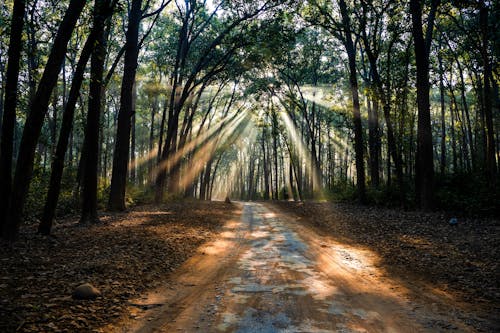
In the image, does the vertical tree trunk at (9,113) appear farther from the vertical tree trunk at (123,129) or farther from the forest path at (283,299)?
the vertical tree trunk at (123,129)

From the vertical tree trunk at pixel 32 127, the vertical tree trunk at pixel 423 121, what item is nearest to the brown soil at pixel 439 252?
the vertical tree trunk at pixel 423 121

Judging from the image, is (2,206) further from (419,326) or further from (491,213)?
(491,213)

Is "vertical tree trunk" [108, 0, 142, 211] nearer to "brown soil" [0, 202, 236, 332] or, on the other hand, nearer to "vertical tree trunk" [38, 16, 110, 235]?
"brown soil" [0, 202, 236, 332]

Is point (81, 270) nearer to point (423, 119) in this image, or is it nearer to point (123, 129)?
point (123, 129)

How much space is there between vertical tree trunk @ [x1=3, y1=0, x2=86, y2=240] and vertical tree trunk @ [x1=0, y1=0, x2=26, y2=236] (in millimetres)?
280

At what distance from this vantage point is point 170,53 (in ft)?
92.0

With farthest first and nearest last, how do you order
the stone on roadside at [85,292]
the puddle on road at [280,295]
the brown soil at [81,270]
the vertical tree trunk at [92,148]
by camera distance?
1. the vertical tree trunk at [92,148]
2. the stone on roadside at [85,292]
3. the brown soil at [81,270]
4. the puddle on road at [280,295]

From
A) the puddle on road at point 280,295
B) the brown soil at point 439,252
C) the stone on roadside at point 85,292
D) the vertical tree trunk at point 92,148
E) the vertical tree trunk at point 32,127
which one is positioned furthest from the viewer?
the vertical tree trunk at point 92,148

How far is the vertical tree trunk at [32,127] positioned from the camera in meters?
8.14

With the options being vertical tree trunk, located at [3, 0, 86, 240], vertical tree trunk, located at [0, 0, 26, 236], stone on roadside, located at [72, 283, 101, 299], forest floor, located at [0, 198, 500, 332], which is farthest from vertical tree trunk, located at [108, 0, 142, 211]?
stone on roadside, located at [72, 283, 101, 299]

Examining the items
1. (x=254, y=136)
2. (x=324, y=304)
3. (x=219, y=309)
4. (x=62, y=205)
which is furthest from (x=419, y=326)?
(x=254, y=136)

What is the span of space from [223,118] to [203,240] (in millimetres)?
29715

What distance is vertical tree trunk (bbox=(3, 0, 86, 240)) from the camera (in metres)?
8.14

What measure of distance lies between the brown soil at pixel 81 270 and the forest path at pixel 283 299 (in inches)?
18.6
